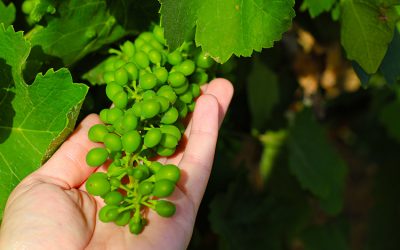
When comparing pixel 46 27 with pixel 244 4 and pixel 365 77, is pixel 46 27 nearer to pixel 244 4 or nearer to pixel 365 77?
pixel 244 4

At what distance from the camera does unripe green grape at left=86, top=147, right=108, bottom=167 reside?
4.22 feet

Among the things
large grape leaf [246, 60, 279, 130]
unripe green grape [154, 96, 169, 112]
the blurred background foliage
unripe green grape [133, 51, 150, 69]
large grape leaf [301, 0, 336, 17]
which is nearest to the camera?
unripe green grape [154, 96, 169, 112]

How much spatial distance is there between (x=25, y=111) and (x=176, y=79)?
380 millimetres

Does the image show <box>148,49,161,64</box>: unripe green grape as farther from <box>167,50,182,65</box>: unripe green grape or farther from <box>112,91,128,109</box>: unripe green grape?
<box>112,91,128,109</box>: unripe green grape

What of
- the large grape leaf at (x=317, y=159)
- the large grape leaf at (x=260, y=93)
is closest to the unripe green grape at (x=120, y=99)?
the large grape leaf at (x=260, y=93)

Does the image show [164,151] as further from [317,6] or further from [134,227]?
[317,6]

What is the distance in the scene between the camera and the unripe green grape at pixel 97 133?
1.32m

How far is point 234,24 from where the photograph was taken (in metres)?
1.29

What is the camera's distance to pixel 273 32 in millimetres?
1296

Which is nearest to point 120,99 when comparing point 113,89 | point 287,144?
point 113,89

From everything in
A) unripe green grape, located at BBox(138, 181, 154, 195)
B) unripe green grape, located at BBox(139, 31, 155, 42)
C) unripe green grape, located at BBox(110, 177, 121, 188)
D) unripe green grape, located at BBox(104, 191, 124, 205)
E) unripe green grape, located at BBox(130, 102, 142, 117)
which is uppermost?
unripe green grape, located at BBox(139, 31, 155, 42)

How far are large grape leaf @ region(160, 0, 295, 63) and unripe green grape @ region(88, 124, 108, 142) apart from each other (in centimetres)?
28

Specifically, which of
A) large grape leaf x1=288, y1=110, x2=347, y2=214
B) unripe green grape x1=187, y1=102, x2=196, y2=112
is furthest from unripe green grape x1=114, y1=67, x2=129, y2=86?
large grape leaf x1=288, y1=110, x2=347, y2=214

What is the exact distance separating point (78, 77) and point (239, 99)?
3.28 ft
